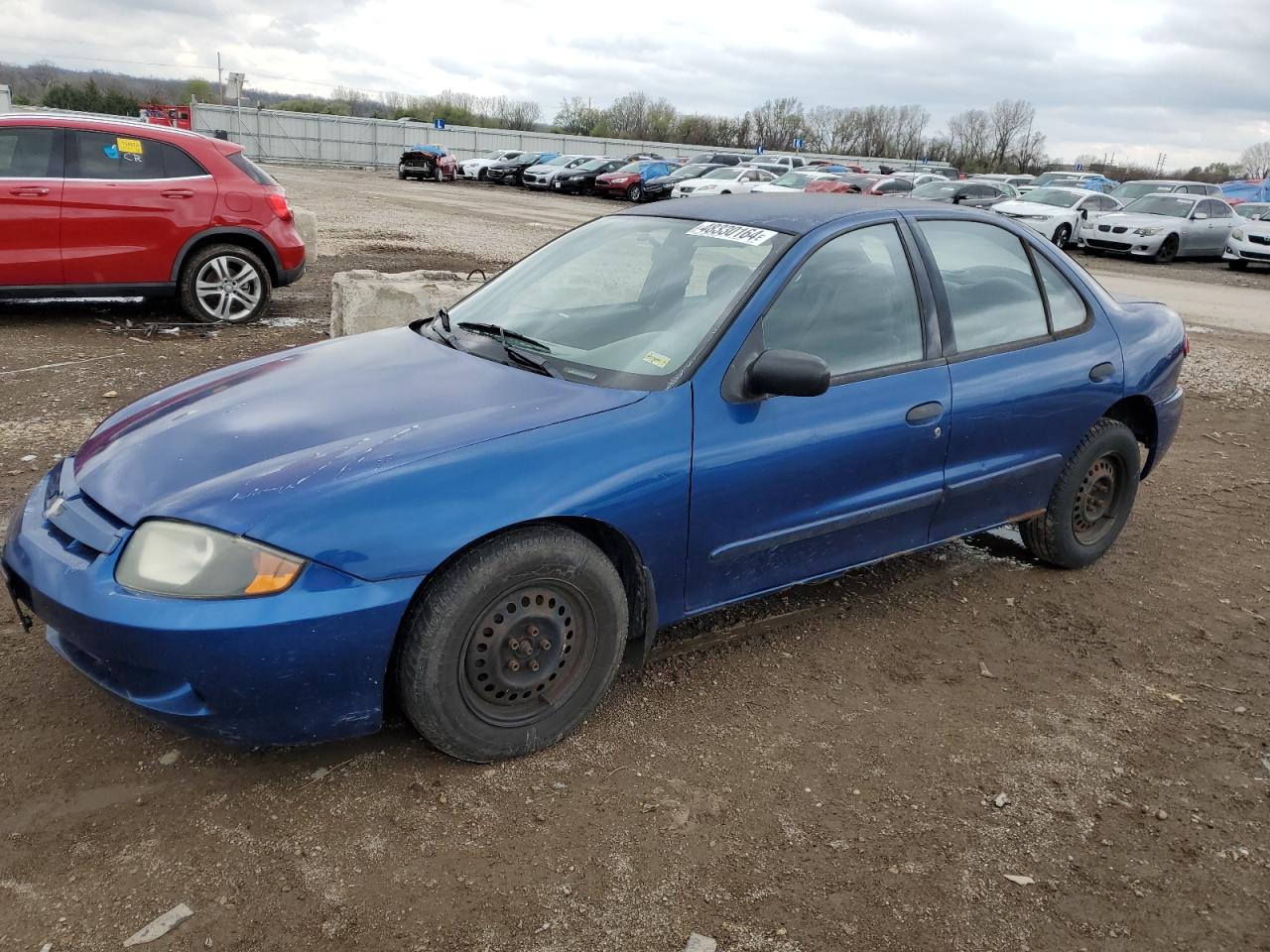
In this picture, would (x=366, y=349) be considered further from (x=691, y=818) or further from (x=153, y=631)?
(x=691, y=818)

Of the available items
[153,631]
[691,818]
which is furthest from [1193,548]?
[153,631]

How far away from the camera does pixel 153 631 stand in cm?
246

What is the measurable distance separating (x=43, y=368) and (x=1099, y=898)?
7.10m

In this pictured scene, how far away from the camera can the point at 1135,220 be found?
21250 millimetres

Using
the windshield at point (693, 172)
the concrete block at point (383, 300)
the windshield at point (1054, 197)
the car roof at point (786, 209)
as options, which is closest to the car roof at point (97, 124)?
the concrete block at point (383, 300)

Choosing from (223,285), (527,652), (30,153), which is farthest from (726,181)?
A: (527,652)

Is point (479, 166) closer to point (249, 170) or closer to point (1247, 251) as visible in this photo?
point (1247, 251)

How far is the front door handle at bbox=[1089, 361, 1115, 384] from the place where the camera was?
4219 millimetres

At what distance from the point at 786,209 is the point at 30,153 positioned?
22.0 ft

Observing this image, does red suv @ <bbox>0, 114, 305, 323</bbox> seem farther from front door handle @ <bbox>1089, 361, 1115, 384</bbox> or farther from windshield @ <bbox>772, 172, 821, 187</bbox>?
windshield @ <bbox>772, 172, 821, 187</bbox>

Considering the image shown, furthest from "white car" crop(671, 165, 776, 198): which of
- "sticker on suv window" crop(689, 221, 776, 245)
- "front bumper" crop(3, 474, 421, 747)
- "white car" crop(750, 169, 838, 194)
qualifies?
"front bumper" crop(3, 474, 421, 747)

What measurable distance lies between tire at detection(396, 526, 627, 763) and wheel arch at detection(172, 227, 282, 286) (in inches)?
267

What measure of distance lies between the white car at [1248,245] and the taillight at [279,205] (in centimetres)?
1969

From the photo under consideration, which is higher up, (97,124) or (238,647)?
(97,124)
